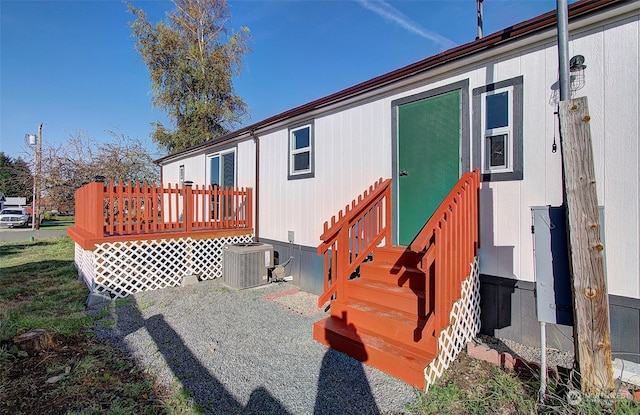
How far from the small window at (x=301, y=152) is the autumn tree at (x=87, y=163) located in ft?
46.1

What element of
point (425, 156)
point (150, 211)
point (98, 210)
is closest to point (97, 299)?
point (98, 210)

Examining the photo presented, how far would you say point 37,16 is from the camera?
9.63 m

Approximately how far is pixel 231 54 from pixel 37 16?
8997mm

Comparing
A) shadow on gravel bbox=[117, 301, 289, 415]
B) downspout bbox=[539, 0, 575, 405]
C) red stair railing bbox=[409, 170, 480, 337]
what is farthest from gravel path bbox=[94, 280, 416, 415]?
downspout bbox=[539, 0, 575, 405]

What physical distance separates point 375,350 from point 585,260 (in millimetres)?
1806

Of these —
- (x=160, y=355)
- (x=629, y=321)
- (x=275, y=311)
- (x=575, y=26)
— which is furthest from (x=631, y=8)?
(x=160, y=355)

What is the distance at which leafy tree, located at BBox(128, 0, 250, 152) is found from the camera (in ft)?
54.0

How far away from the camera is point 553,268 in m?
2.23

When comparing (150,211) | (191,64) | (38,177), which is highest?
(191,64)

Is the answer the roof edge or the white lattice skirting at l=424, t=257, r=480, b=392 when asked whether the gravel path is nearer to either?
the white lattice skirting at l=424, t=257, r=480, b=392

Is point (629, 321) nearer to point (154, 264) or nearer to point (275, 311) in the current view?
point (275, 311)

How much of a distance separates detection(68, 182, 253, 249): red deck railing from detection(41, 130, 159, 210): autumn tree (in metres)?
10.8

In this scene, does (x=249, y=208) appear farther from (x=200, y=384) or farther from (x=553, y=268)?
(x=553, y=268)

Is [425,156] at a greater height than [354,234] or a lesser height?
greater
